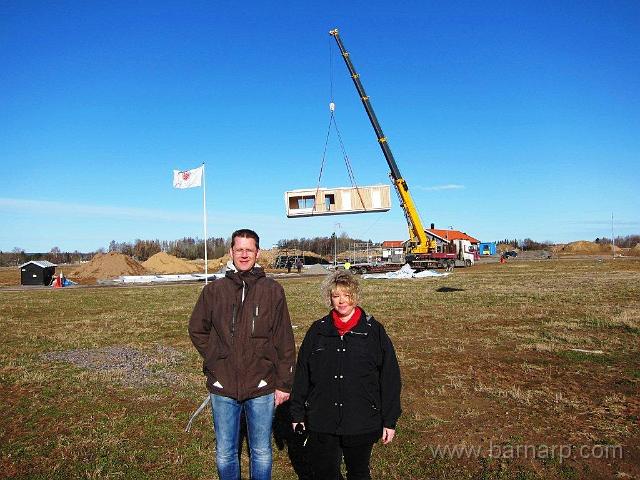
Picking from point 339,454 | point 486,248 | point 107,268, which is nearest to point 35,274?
point 107,268

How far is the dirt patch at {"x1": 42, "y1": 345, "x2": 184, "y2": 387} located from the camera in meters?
7.80

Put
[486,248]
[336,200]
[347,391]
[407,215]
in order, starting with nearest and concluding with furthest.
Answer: [347,391] → [336,200] → [407,215] → [486,248]

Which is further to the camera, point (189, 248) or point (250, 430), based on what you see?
point (189, 248)

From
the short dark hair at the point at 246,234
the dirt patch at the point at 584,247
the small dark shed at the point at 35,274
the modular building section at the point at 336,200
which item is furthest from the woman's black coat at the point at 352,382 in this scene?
the dirt patch at the point at 584,247

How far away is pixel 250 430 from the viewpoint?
3.63 meters

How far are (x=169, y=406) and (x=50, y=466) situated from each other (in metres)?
1.82

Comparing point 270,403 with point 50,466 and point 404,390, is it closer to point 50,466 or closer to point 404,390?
point 50,466

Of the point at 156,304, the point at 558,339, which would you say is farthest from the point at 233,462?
the point at 156,304

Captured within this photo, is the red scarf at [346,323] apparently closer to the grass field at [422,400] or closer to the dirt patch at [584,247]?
the grass field at [422,400]

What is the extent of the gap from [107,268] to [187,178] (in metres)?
25.6

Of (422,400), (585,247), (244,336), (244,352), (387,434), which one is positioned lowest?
(422,400)

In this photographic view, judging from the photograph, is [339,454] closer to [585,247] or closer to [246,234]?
[246,234]

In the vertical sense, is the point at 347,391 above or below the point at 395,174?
below

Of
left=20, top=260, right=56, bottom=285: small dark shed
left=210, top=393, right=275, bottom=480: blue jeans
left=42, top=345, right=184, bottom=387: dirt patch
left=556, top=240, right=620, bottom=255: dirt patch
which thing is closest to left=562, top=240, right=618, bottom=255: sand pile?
left=556, top=240, right=620, bottom=255: dirt patch
